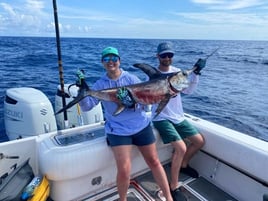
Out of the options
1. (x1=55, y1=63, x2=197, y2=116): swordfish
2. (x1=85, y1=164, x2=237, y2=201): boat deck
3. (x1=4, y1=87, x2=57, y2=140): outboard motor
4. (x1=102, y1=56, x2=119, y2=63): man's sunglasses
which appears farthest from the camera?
(x1=4, y1=87, x2=57, y2=140): outboard motor

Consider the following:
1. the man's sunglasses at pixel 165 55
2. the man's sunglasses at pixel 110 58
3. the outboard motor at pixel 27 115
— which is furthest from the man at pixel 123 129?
the outboard motor at pixel 27 115

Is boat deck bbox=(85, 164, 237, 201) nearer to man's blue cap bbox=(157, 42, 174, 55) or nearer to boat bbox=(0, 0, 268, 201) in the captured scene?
boat bbox=(0, 0, 268, 201)

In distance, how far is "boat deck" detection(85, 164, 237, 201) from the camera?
256 cm

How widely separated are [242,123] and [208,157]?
4042 millimetres

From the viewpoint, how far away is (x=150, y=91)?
209cm

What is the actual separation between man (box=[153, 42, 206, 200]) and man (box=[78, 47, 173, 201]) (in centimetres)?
29

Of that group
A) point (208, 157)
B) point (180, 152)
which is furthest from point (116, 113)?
point (208, 157)

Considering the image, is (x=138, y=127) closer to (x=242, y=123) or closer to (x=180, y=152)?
(x=180, y=152)

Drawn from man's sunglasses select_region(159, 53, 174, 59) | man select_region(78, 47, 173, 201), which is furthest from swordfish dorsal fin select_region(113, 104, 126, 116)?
man's sunglasses select_region(159, 53, 174, 59)

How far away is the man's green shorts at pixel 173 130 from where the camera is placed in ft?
8.54

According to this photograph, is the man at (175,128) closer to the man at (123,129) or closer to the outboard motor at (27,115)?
the man at (123,129)

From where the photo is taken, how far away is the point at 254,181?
2441 millimetres

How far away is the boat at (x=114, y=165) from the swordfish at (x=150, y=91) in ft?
1.65

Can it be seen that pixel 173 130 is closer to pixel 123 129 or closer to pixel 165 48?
pixel 123 129
